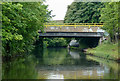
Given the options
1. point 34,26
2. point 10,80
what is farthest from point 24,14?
point 10,80

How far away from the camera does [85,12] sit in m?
56.3

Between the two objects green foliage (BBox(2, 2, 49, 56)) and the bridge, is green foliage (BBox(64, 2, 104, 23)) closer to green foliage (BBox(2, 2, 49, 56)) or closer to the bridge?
the bridge

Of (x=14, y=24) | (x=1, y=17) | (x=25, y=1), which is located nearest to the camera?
(x=1, y=17)

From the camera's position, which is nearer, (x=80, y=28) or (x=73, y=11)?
(x=80, y=28)

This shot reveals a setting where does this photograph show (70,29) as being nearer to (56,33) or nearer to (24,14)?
(56,33)

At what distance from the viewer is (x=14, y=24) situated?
20281 millimetres

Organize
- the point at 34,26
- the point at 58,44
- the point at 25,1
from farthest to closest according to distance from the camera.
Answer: the point at 58,44, the point at 34,26, the point at 25,1

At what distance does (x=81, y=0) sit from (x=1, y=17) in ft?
149

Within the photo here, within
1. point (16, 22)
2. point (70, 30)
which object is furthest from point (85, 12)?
point (16, 22)

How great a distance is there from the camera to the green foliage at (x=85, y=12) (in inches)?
2159

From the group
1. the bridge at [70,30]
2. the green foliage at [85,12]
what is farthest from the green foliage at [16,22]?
the green foliage at [85,12]

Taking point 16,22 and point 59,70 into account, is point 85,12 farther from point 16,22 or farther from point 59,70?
point 59,70

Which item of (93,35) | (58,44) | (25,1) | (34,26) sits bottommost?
(58,44)

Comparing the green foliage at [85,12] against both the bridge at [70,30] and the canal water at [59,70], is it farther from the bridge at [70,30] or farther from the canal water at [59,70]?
the canal water at [59,70]
